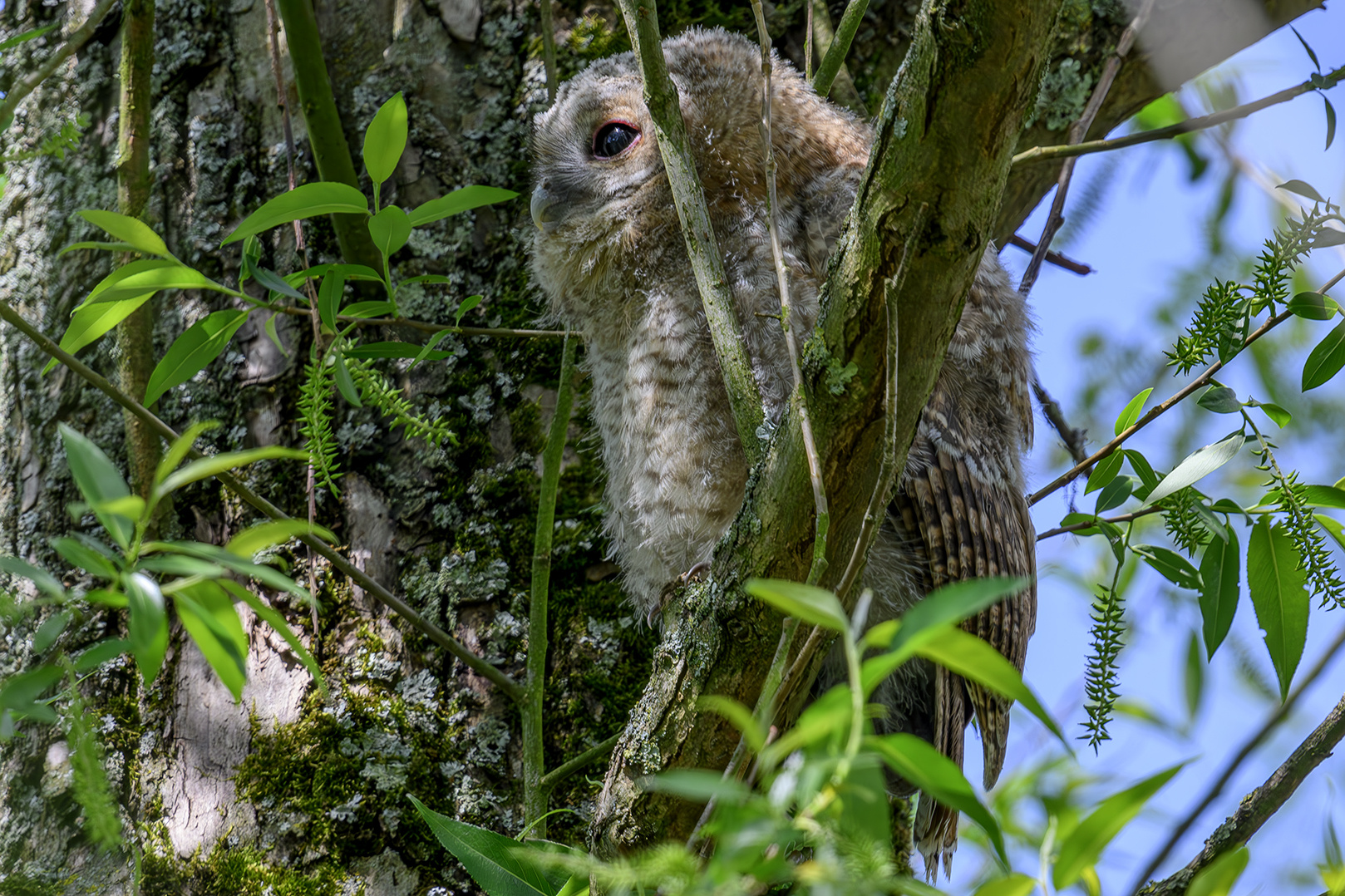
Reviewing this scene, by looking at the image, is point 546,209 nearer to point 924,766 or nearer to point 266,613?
point 266,613

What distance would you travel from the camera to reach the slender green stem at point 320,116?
1.94m

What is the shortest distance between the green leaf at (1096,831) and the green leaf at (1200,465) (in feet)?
2.32

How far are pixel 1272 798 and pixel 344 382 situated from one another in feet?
3.89

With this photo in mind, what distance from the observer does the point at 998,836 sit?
75cm

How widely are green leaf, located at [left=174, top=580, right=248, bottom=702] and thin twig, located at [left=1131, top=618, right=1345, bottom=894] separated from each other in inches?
30.0

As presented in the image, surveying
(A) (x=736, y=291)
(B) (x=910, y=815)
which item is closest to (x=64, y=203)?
(A) (x=736, y=291)

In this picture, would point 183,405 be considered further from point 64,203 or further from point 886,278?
point 886,278

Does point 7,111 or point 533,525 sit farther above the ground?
point 7,111

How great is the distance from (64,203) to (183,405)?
0.59 meters

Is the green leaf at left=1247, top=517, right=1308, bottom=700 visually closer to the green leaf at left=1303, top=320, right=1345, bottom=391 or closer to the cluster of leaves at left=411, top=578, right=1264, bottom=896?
the green leaf at left=1303, top=320, right=1345, bottom=391

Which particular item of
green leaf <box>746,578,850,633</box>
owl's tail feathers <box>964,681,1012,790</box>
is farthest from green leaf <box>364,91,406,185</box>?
owl's tail feathers <box>964,681,1012,790</box>

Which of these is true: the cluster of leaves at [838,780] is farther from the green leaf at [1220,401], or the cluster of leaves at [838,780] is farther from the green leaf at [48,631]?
the green leaf at [1220,401]

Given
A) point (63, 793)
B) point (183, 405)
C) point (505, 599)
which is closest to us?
point (63, 793)

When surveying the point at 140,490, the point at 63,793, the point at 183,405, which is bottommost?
the point at 63,793
